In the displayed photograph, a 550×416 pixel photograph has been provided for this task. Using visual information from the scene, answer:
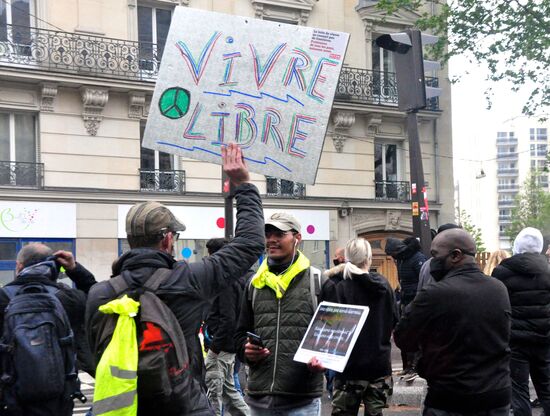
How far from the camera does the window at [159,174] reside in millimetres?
20703

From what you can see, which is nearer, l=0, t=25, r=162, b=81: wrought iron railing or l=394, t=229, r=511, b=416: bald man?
l=394, t=229, r=511, b=416: bald man

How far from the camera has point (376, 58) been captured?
2466cm

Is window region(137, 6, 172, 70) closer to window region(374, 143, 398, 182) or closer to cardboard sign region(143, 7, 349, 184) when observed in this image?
window region(374, 143, 398, 182)

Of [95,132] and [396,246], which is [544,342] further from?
[95,132]

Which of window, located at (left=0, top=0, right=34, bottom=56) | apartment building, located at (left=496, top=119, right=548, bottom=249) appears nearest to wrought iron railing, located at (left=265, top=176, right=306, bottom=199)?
window, located at (left=0, top=0, right=34, bottom=56)

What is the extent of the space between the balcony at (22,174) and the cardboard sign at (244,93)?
50.7 ft

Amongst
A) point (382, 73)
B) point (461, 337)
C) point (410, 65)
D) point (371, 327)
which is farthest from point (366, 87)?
point (461, 337)

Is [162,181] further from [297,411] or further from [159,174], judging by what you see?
[297,411]

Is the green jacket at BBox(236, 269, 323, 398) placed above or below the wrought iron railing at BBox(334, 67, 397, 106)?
below

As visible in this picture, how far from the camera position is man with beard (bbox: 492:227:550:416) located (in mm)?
6906

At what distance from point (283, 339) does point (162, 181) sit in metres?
16.3

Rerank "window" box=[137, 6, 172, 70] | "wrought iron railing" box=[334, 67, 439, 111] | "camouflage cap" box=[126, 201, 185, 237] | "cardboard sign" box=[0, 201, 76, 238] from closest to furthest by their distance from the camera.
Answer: "camouflage cap" box=[126, 201, 185, 237] < "cardboard sign" box=[0, 201, 76, 238] < "window" box=[137, 6, 172, 70] < "wrought iron railing" box=[334, 67, 439, 111]

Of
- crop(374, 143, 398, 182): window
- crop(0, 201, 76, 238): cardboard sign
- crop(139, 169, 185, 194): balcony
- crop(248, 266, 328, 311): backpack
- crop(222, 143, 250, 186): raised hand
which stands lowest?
crop(248, 266, 328, 311): backpack

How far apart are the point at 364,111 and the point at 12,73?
389 inches
